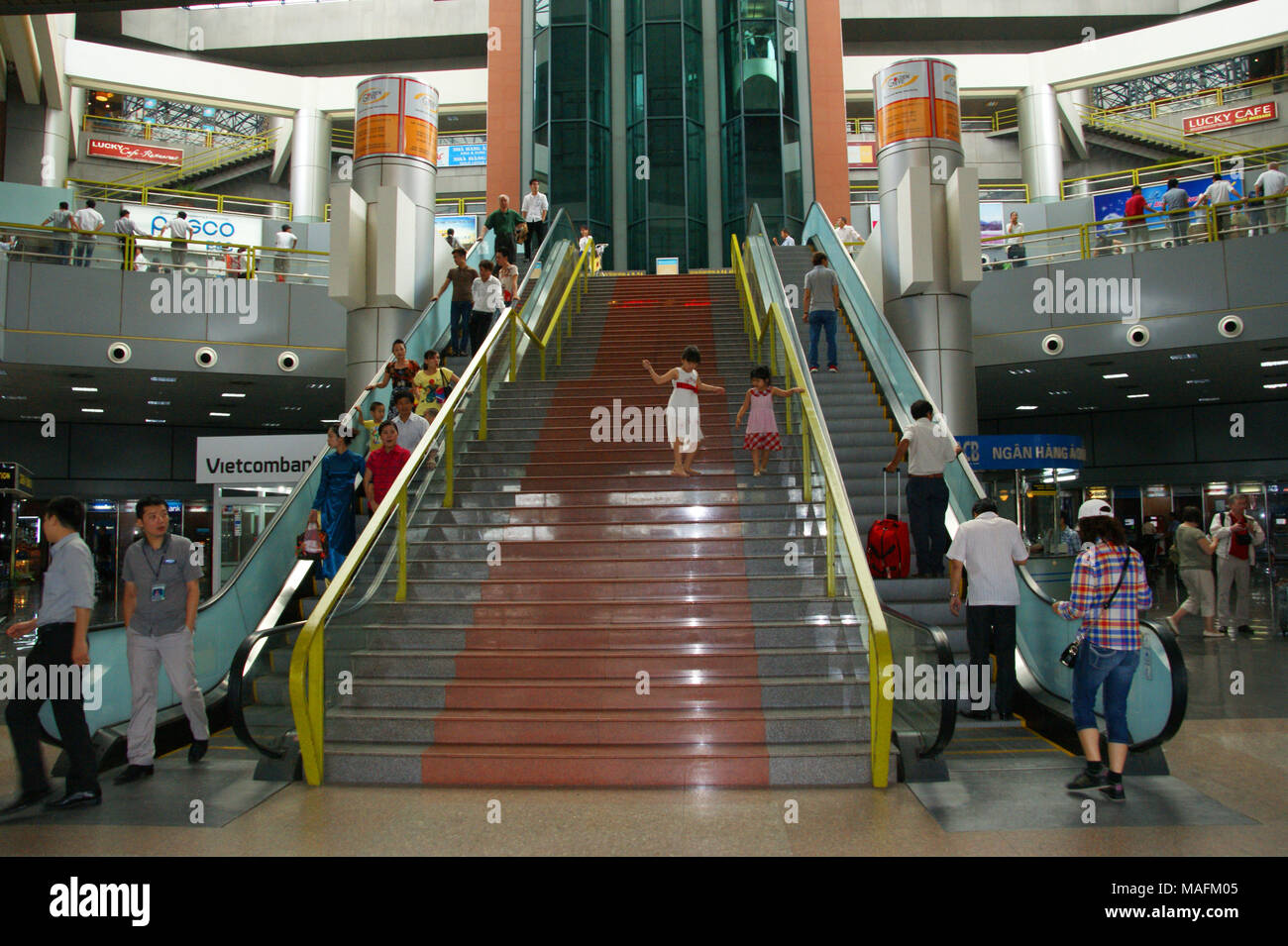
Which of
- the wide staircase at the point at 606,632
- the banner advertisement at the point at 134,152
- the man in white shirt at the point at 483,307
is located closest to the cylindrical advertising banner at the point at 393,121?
the man in white shirt at the point at 483,307

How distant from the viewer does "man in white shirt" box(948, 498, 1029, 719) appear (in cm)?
655

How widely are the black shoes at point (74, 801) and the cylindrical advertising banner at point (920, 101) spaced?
535 inches

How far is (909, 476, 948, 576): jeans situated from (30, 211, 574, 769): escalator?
5.20 meters

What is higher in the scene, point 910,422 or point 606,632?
point 910,422

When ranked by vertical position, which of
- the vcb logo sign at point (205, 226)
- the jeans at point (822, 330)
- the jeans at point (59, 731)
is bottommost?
the jeans at point (59, 731)

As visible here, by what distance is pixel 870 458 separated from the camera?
1012 cm

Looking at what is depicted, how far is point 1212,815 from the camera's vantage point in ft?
15.4

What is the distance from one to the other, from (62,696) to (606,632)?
3368 mm

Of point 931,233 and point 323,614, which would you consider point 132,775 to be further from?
point 931,233

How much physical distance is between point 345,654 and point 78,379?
49.1ft

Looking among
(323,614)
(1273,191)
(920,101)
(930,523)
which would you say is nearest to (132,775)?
(323,614)

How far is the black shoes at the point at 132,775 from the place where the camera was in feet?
18.2

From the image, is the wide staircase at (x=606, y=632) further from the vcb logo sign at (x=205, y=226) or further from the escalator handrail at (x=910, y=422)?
the vcb logo sign at (x=205, y=226)
